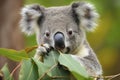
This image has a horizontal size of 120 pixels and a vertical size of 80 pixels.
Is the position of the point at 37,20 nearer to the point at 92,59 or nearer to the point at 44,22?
the point at 44,22

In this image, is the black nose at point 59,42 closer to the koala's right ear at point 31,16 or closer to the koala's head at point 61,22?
the koala's head at point 61,22

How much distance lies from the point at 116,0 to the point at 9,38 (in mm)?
3269

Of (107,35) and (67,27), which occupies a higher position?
(67,27)

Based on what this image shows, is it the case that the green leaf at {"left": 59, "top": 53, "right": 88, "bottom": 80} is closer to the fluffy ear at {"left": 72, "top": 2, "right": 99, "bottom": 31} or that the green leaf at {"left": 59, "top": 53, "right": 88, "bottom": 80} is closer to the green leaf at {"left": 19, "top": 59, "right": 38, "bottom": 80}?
the green leaf at {"left": 19, "top": 59, "right": 38, "bottom": 80}

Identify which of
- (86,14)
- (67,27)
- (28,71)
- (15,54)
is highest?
(86,14)

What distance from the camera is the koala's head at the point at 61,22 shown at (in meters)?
5.29

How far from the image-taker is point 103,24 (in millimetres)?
11422

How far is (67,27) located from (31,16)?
0.58 meters

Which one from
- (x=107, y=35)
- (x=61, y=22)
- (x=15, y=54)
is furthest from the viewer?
(x=107, y=35)

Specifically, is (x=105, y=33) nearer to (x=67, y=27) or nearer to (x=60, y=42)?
(x=67, y=27)

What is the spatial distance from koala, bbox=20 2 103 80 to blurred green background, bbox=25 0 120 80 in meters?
5.01

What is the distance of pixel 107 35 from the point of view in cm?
1173

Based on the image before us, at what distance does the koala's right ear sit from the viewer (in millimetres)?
5738

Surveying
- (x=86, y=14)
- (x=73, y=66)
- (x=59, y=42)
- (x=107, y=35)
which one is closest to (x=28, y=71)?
(x=73, y=66)
